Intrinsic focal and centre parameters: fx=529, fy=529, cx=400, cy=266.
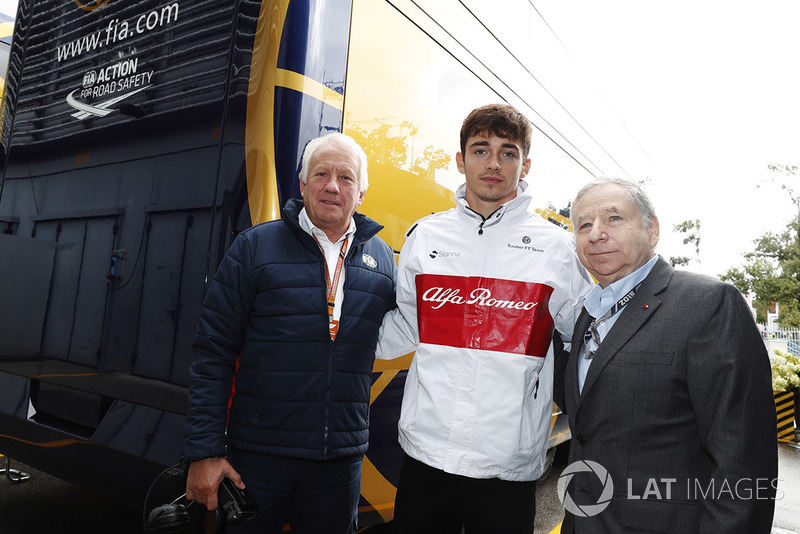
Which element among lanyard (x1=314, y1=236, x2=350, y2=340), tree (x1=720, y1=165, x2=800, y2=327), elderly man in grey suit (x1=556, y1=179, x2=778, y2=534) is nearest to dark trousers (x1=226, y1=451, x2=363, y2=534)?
lanyard (x1=314, y1=236, x2=350, y2=340)

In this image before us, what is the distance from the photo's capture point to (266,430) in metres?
1.77

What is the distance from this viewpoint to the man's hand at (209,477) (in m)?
1.71

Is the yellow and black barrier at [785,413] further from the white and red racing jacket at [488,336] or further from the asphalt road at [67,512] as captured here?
the white and red racing jacket at [488,336]

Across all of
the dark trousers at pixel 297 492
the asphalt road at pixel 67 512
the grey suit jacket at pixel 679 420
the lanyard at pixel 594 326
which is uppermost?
the lanyard at pixel 594 326

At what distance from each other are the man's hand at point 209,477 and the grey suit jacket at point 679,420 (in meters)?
1.07

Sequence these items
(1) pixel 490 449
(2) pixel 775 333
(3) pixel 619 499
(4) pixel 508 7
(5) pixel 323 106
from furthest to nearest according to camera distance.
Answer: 1. (2) pixel 775 333
2. (4) pixel 508 7
3. (5) pixel 323 106
4. (1) pixel 490 449
5. (3) pixel 619 499

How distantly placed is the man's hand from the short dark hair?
4.79 ft

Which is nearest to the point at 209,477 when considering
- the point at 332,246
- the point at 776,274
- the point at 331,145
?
the point at 332,246

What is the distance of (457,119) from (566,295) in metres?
1.37

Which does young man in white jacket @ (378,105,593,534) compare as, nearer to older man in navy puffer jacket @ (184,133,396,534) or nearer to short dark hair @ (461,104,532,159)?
short dark hair @ (461,104,532,159)

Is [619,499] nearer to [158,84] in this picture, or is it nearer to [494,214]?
[494,214]

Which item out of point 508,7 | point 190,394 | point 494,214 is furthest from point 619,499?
point 508,7

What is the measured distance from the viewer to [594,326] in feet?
5.43

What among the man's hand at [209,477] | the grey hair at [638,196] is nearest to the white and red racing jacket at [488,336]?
the grey hair at [638,196]
